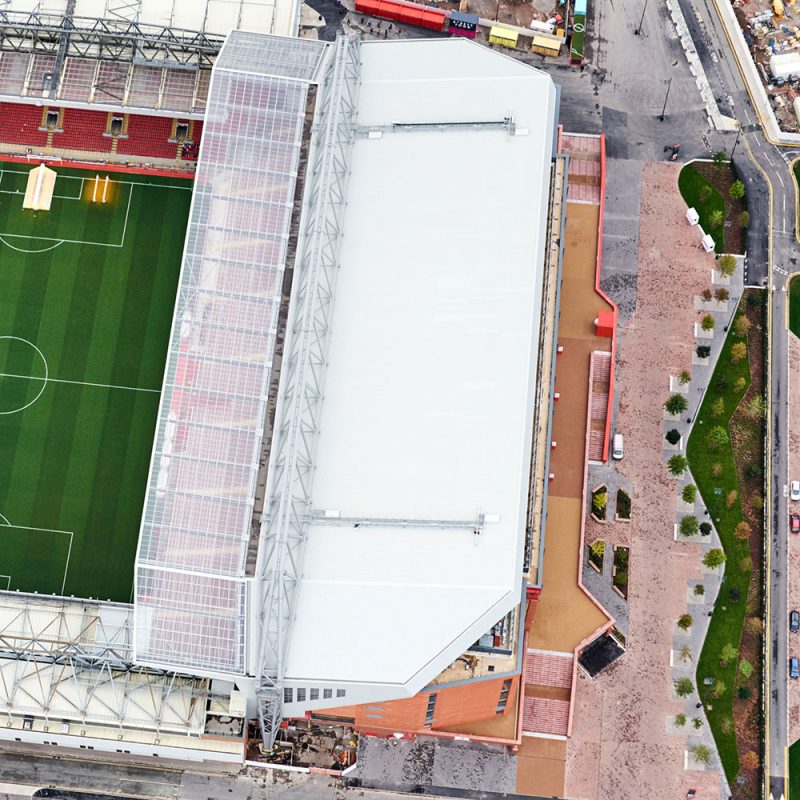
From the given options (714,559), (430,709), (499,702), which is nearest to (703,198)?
(714,559)

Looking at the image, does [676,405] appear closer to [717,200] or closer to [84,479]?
[717,200]

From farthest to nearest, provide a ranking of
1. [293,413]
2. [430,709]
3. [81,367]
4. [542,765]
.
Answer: [81,367], [542,765], [430,709], [293,413]

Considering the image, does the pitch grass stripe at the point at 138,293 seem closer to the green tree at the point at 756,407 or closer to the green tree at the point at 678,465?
the green tree at the point at 678,465

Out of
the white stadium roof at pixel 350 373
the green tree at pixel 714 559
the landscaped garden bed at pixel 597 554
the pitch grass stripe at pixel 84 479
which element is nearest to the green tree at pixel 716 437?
the green tree at pixel 714 559

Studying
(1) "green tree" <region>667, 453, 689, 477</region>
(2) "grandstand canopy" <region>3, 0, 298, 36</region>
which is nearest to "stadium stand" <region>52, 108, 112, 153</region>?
A: (2) "grandstand canopy" <region>3, 0, 298, 36</region>

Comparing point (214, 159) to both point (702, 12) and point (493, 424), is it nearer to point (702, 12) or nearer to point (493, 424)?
point (493, 424)

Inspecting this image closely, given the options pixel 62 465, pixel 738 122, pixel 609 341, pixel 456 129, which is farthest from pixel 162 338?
pixel 738 122
